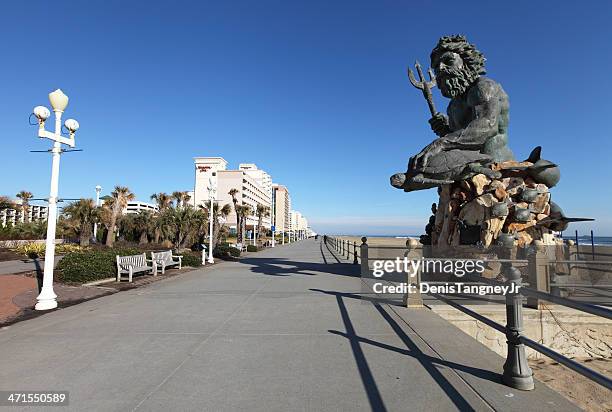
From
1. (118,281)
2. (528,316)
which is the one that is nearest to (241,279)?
(118,281)

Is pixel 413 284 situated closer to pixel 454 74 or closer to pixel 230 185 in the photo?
pixel 454 74

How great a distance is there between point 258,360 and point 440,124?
35.7 feet

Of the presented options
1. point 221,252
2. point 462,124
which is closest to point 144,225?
point 221,252

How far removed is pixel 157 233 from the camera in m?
37.1

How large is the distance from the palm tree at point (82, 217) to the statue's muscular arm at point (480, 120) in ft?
118

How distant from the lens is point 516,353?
10.9 ft

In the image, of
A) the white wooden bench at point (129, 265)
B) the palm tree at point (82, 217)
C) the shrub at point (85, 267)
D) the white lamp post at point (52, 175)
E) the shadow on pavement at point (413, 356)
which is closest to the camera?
the shadow on pavement at point (413, 356)

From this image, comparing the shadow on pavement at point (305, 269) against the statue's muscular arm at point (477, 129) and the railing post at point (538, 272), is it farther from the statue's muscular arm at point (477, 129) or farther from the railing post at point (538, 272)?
the railing post at point (538, 272)

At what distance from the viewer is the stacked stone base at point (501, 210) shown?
8766 mm

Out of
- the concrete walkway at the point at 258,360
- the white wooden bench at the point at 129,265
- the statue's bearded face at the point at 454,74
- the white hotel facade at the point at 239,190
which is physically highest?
the white hotel facade at the point at 239,190

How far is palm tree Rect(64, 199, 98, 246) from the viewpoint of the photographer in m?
33.8

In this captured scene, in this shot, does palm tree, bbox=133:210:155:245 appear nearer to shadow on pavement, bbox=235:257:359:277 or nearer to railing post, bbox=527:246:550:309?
shadow on pavement, bbox=235:257:359:277

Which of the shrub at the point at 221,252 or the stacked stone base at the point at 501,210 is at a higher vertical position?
the stacked stone base at the point at 501,210

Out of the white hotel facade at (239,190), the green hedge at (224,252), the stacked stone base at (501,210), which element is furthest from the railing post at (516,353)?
the white hotel facade at (239,190)
